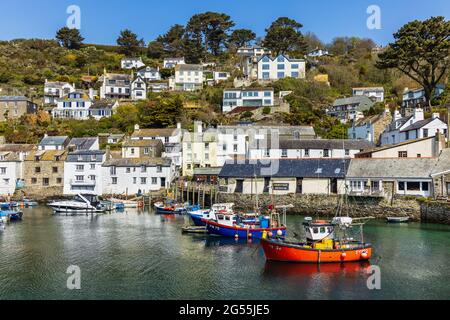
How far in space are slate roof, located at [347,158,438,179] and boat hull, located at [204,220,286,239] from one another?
1611 centimetres

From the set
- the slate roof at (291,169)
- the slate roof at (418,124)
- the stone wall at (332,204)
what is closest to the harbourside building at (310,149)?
the slate roof at (418,124)

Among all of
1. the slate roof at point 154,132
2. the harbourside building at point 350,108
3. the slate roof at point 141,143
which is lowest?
the slate roof at point 141,143

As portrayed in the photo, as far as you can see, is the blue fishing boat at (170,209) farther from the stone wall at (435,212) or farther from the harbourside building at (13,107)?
the harbourside building at (13,107)

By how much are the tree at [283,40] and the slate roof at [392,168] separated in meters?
59.9

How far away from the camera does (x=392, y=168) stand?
4638 centimetres

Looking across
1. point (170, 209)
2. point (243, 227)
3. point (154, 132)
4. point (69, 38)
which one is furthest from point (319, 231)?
A: point (69, 38)

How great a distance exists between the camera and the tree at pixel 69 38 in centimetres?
12838

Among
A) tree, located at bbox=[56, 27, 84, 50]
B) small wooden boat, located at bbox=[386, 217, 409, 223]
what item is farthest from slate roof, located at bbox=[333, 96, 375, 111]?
tree, located at bbox=[56, 27, 84, 50]

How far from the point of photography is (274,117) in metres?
76.6

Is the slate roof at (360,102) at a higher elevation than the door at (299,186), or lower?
higher

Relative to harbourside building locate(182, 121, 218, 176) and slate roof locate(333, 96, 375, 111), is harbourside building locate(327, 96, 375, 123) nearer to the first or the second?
slate roof locate(333, 96, 375, 111)

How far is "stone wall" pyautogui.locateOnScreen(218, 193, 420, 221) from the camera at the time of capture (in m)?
43.8
